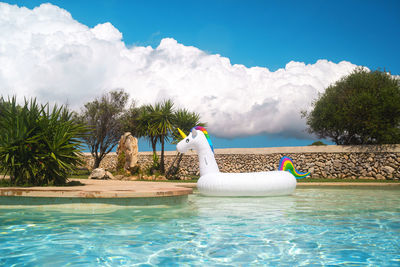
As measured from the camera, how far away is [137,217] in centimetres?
625

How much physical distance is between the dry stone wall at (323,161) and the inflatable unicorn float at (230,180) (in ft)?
36.0

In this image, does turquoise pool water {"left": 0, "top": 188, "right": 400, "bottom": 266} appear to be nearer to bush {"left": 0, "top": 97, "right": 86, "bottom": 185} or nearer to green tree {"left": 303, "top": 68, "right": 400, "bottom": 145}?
bush {"left": 0, "top": 97, "right": 86, "bottom": 185}

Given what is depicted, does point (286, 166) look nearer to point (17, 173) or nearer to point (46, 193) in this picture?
point (46, 193)

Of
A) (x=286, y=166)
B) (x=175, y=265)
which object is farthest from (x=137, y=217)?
(x=286, y=166)

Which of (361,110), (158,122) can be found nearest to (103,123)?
(158,122)

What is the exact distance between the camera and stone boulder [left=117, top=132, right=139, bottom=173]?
19.4 meters

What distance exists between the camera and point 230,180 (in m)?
9.43

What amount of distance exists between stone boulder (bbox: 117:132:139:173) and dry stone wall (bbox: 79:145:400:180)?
584 cm

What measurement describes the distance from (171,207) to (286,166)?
5090 mm

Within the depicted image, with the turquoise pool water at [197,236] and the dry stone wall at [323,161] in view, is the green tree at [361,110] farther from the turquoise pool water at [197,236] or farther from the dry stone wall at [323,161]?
the turquoise pool water at [197,236]

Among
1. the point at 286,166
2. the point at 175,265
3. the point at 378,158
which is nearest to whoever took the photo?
the point at 175,265

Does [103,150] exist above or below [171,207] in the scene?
above

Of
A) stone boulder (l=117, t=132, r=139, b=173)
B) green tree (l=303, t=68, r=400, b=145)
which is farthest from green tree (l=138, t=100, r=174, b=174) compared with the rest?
green tree (l=303, t=68, r=400, b=145)

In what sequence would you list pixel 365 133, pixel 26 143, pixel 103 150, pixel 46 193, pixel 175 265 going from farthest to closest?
pixel 103 150, pixel 365 133, pixel 26 143, pixel 46 193, pixel 175 265
